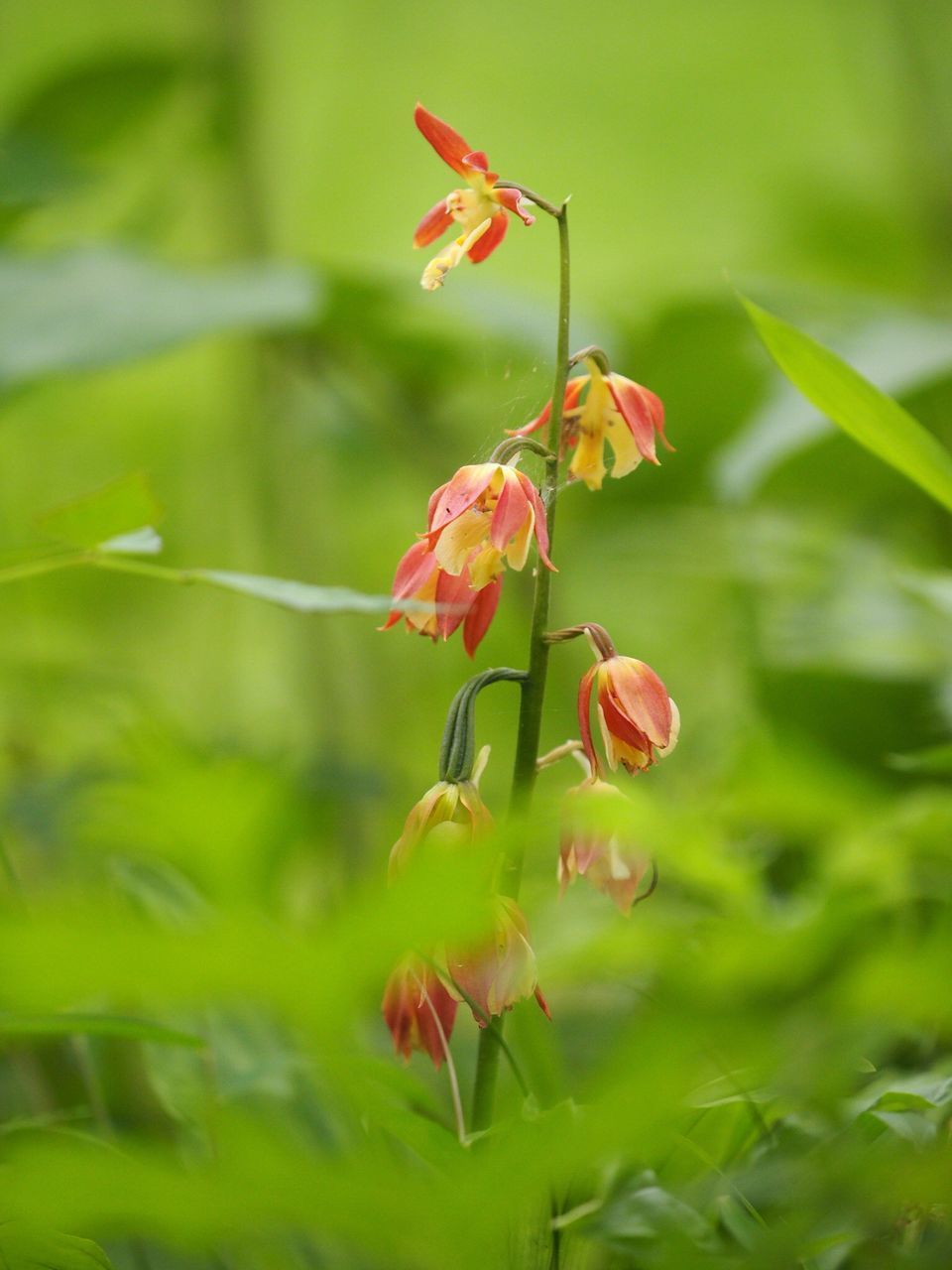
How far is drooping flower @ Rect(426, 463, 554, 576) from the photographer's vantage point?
0.99 feet

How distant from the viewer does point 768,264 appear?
6.20ft

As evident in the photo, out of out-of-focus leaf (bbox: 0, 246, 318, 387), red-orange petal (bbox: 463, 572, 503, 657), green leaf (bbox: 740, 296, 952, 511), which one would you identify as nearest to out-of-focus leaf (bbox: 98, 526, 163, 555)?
red-orange petal (bbox: 463, 572, 503, 657)

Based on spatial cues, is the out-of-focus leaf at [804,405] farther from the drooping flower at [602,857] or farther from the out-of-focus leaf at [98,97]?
the out-of-focus leaf at [98,97]

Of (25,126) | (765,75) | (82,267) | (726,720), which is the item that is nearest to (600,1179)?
(726,720)

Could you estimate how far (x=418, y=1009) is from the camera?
0.34 meters

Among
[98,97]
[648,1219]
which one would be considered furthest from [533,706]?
[98,97]

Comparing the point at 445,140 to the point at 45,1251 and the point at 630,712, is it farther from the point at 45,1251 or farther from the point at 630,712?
the point at 45,1251

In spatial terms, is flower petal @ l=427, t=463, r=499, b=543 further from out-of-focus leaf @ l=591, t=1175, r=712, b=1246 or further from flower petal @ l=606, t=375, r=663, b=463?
out-of-focus leaf @ l=591, t=1175, r=712, b=1246

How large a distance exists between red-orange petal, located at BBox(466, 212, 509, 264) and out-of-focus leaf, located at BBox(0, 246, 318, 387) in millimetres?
529

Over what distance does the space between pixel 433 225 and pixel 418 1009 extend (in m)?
0.26

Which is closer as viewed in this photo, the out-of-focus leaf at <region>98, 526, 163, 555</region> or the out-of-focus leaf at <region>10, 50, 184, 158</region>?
the out-of-focus leaf at <region>98, 526, 163, 555</region>

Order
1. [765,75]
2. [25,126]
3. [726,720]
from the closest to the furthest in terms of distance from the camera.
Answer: [726,720], [25,126], [765,75]

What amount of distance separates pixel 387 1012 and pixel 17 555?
7.6 inches

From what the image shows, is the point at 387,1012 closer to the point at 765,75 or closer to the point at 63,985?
the point at 63,985
